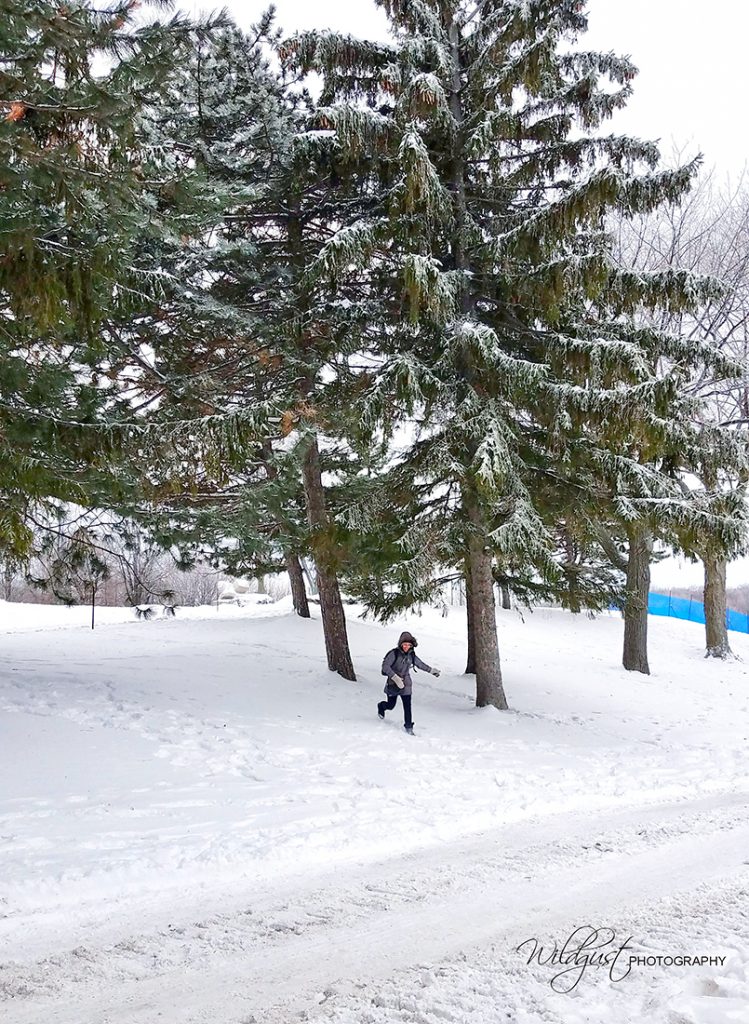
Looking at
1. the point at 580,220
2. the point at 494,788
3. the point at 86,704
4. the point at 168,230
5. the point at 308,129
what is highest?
the point at 308,129

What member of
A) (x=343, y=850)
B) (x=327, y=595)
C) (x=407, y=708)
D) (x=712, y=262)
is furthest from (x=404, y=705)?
(x=712, y=262)

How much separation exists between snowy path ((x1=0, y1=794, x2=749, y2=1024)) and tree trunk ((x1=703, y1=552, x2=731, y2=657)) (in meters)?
14.7

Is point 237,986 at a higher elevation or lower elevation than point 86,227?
lower

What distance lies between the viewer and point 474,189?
→ 1189 cm

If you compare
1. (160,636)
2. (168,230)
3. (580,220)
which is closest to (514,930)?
(168,230)

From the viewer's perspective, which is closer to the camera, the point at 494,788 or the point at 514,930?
the point at 514,930

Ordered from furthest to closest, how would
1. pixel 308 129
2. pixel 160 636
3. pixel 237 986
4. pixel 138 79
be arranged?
pixel 160 636 → pixel 308 129 → pixel 138 79 → pixel 237 986

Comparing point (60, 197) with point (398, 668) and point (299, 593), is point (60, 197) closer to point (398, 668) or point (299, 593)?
point (398, 668)

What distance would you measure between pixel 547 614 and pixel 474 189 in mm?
16400

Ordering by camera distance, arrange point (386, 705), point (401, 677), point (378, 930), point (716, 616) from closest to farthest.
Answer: point (378, 930) < point (401, 677) < point (386, 705) < point (716, 616)

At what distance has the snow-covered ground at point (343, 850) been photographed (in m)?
3.81

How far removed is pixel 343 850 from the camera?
625 cm

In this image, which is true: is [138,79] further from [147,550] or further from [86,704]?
[86,704]

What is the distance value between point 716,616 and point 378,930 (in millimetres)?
18036
